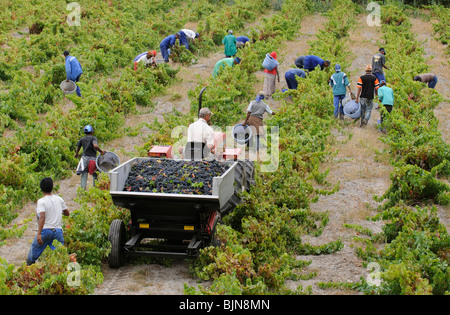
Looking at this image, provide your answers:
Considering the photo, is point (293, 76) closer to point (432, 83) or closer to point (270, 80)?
point (270, 80)

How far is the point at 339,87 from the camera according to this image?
16000 mm

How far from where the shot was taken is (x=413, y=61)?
68.1 ft

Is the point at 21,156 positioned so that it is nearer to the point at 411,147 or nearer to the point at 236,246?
the point at 236,246

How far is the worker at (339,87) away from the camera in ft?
51.8

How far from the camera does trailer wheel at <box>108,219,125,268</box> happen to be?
8.27 m

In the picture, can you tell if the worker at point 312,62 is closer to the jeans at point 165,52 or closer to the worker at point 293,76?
the worker at point 293,76

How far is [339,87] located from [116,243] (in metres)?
9.57

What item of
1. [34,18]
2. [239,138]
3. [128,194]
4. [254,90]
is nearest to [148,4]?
[34,18]

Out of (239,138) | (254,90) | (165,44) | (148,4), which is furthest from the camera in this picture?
(148,4)

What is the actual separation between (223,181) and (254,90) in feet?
39.0

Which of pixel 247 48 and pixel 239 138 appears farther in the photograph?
pixel 247 48

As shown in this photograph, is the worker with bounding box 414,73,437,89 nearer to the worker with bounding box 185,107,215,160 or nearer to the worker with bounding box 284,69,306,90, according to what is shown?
the worker with bounding box 284,69,306,90

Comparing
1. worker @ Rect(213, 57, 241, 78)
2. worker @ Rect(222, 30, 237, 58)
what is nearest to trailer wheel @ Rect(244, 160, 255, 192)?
worker @ Rect(213, 57, 241, 78)

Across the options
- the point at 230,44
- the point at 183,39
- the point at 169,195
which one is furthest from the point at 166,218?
the point at 183,39
